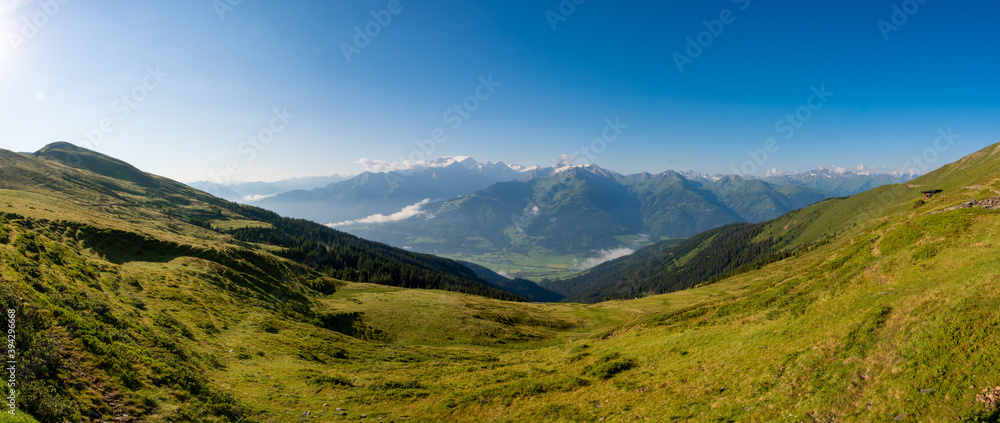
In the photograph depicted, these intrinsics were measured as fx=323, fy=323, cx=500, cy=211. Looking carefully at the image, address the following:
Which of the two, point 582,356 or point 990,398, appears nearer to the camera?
point 990,398

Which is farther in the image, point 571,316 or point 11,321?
point 571,316

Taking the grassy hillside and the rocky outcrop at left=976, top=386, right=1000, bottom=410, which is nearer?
the rocky outcrop at left=976, top=386, right=1000, bottom=410

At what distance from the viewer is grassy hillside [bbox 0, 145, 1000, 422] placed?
1477 centimetres

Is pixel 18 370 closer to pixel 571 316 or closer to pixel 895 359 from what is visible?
A: pixel 895 359

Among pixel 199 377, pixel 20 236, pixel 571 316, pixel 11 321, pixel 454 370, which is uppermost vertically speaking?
pixel 20 236

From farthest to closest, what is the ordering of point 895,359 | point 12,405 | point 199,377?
point 199,377, point 895,359, point 12,405

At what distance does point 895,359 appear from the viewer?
50.4 ft

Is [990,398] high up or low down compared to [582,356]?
up

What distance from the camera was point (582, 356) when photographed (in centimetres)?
3656

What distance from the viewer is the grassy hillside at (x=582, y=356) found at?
14766 mm

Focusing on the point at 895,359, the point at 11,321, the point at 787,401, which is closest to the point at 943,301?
the point at 895,359

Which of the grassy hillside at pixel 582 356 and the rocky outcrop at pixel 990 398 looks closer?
the rocky outcrop at pixel 990 398

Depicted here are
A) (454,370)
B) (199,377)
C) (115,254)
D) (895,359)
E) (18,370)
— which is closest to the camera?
(18,370)

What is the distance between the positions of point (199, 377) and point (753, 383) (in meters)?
37.2
